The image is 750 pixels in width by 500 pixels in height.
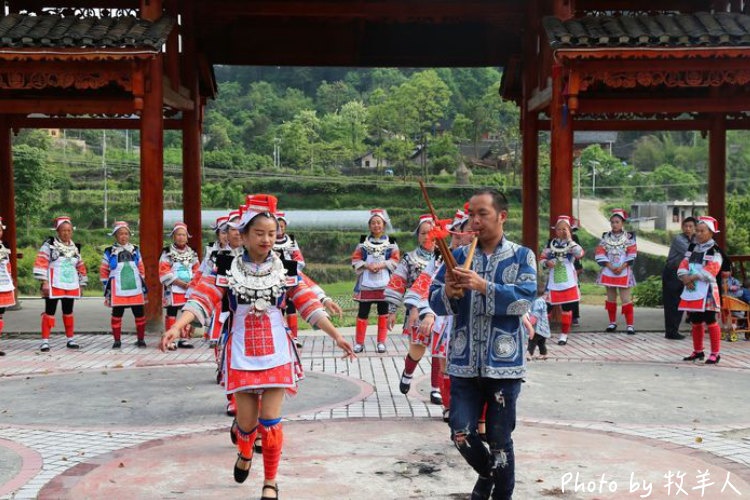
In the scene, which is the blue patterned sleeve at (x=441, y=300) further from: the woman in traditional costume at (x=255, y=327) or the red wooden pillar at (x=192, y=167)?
the red wooden pillar at (x=192, y=167)

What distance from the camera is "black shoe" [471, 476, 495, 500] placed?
4.92 meters

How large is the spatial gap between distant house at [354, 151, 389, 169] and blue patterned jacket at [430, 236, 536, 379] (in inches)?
2139

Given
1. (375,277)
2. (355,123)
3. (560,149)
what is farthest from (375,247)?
(355,123)

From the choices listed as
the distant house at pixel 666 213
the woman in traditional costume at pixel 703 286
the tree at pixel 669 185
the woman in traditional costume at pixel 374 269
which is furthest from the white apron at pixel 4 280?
the tree at pixel 669 185

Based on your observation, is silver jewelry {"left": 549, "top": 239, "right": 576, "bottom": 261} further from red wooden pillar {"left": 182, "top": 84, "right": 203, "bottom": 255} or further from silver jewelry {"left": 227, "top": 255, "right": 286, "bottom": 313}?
silver jewelry {"left": 227, "top": 255, "right": 286, "bottom": 313}

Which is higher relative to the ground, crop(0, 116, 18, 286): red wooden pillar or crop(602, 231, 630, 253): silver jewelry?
crop(0, 116, 18, 286): red wooden pillar

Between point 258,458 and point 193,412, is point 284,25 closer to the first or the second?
point 193,412

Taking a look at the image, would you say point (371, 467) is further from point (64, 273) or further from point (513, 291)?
point (64, 273)

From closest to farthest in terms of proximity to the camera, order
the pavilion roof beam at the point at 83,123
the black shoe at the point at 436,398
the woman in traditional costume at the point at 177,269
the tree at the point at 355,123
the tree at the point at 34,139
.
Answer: the black shoe at the point at 436,398 < the woman in traditional costume at the point at 177,269 < the pavilion roof beam at the point at 83,123 < the tree at the point at 34,139 < the tree at the point at 355,123

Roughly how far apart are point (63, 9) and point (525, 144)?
8.55 meters

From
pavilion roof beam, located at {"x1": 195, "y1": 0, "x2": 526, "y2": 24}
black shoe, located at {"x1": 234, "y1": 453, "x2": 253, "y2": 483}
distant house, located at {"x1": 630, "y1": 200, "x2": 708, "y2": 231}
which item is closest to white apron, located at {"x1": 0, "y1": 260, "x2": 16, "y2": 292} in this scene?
pavilion roof beam, located at {"x1": 195, "y1": 0, "x2": 526, "y2": 24}

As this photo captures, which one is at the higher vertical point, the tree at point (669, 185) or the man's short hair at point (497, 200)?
the tree at point (669, 185)

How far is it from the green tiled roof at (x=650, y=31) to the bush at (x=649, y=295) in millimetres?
7294

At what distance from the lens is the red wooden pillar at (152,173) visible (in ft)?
43.0
